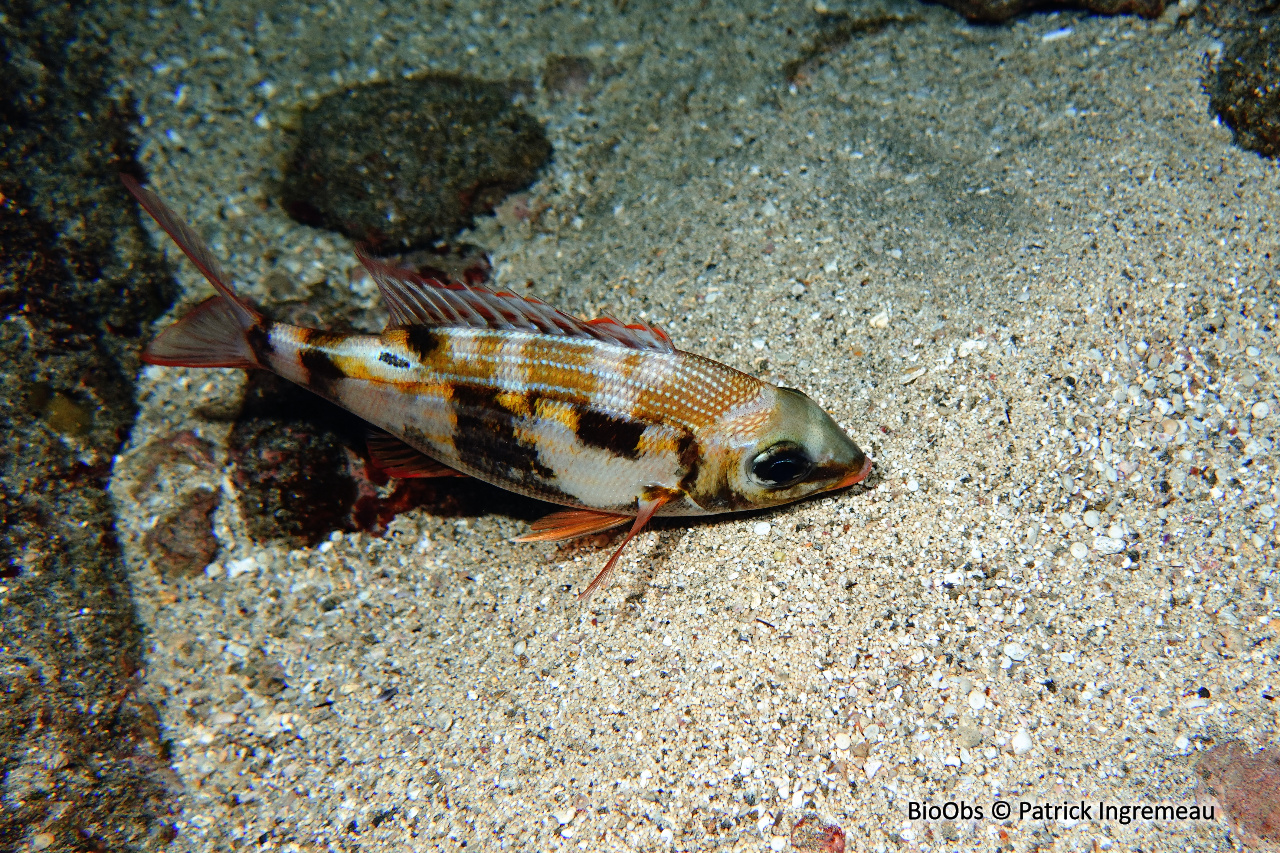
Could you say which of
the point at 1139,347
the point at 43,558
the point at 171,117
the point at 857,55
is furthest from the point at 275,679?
the point at 857,55

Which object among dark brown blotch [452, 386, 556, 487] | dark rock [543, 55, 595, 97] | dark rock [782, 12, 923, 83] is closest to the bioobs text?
dark brown blotch [452, 386, 556, 487]

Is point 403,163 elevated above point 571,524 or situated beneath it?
elevated above

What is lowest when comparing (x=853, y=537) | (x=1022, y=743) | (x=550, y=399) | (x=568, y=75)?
(x=1022, y=743)

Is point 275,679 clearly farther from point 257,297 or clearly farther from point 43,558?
point 257,297

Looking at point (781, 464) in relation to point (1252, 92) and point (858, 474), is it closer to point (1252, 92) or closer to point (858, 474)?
point (858, 474)

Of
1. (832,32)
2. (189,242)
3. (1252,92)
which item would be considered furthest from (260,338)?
(1252,92)

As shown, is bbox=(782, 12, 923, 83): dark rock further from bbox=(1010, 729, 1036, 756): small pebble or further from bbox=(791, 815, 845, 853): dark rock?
bbox=(791, 815, 845, 853): dark rock
